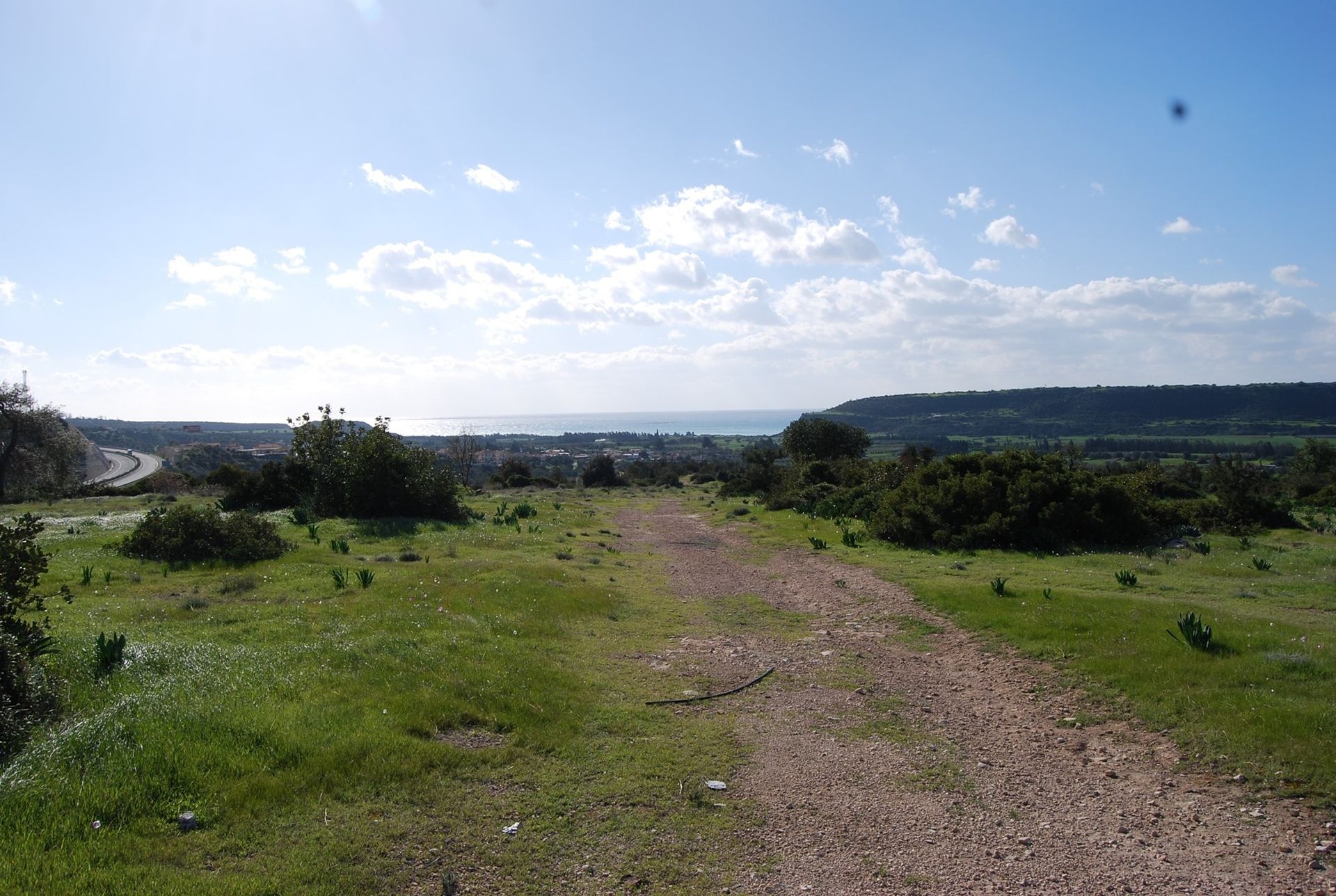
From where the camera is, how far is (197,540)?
1691 cm

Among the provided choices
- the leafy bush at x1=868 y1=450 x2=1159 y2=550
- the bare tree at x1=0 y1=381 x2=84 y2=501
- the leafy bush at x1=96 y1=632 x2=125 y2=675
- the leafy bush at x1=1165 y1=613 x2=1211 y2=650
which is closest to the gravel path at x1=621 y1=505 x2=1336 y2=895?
the leafy bush at x1=1165 y1=613 x2=1211 y2=650

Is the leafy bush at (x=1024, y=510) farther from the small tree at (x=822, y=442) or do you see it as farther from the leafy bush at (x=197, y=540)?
the small tree at (x=822, y=442)

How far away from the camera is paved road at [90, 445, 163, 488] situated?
5602 centimetres

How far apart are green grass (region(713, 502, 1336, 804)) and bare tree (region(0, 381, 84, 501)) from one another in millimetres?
49255

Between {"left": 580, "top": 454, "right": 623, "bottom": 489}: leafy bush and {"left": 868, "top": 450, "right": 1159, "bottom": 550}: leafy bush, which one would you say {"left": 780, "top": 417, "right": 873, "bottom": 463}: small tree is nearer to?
{"left": 580, "top": 454, "right": 623, "bottom": 489}: leafy bush

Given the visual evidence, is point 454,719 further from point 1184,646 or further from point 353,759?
point 1184,646

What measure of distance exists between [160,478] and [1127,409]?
134 m

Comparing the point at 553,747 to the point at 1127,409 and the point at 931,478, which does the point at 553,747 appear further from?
the point at 1127,409

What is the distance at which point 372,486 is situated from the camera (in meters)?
28.1

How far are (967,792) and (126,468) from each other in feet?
279

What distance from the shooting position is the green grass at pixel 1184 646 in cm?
687

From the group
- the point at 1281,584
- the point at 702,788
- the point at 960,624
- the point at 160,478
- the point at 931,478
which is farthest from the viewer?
the point at 160,478

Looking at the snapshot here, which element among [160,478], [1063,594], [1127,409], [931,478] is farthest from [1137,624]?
[1127,409]

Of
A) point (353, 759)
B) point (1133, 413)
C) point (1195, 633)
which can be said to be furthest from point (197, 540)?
point (1133, 413)
